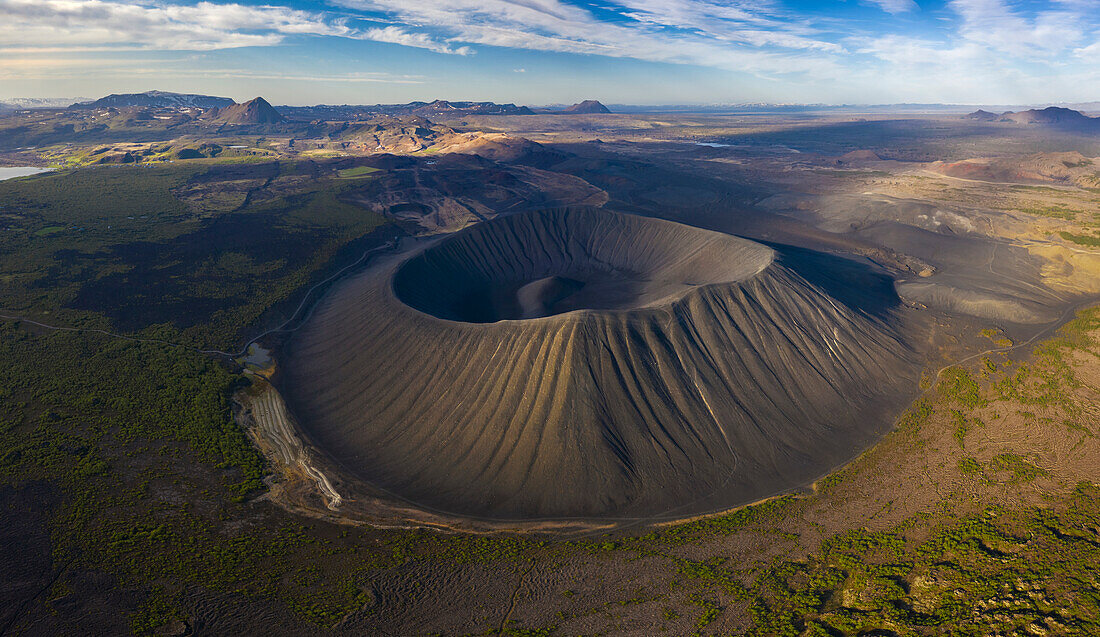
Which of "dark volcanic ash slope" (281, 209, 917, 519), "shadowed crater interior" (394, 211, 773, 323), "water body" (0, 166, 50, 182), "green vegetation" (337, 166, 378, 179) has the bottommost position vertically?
→ "dark volcanic ash slope" (281, 209, 917, 519)

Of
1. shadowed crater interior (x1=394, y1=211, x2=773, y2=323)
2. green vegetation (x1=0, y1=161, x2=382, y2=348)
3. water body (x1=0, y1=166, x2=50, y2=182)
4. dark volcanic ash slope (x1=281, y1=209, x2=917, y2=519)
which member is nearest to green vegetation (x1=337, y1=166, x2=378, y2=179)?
green vegetation (x1=0, y1=161, x2=382, y2=348)

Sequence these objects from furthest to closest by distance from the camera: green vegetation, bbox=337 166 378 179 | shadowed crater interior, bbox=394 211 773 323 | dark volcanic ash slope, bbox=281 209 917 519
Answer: green vegetation, bbox=337 166 378 179
shadowed crater interior, bbox=394 211 773 323
dark volcanic ash slope, bbox=281 209 917 519

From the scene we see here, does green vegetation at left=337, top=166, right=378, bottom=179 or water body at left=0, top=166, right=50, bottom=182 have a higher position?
green vegetation at left=337, top=166, right=378, bottom=179

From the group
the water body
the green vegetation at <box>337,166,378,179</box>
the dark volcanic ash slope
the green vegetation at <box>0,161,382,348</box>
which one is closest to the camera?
the dark volcanic ash slope

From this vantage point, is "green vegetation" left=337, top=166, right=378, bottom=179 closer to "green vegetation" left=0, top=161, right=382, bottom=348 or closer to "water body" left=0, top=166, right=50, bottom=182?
"green vegetation" left=0, top=161, right=382, bottom=348

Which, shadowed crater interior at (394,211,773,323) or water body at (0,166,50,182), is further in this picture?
water body at (0,166,50,182)

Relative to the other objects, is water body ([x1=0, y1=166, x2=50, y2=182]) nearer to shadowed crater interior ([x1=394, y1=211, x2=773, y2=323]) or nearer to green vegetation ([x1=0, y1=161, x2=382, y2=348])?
green vegetation ([x1=0, y1=161, x2=382, y2=348])

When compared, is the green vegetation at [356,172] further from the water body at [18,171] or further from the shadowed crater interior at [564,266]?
the water body at [18,171]

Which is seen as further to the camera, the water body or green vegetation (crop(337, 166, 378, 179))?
the water body

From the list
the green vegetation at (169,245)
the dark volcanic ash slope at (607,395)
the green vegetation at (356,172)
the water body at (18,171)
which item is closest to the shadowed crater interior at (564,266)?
the dark volcanic ash slope at (607,395)
